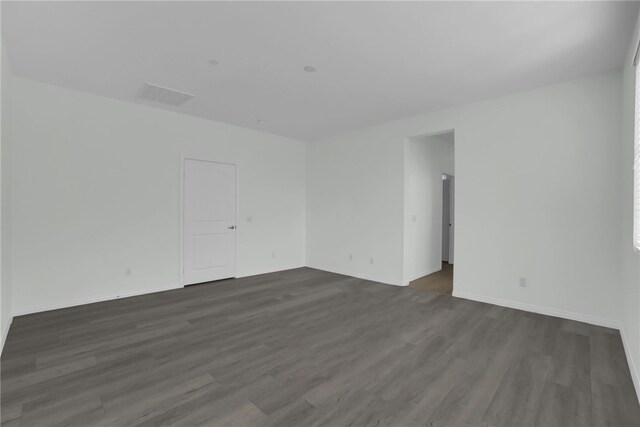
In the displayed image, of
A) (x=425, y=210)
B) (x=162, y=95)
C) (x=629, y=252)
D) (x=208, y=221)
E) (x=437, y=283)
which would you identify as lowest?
(x=437, y=283)

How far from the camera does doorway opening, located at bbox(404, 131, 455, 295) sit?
5059 mm

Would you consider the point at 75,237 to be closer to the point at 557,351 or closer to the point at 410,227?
the point at 410,227

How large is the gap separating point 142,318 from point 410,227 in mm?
4075

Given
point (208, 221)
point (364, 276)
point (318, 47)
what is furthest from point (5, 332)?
point (364, 276)

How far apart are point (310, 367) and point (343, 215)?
3744 millimetres

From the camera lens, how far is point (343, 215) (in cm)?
593

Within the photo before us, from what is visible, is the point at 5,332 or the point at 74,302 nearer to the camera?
the point at 5,332

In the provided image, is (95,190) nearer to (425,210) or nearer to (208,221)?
(208,221)

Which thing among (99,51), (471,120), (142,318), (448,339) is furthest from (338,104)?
(142,318)

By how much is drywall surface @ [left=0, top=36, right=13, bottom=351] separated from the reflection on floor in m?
5.00

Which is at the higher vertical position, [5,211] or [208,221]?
[5,211]

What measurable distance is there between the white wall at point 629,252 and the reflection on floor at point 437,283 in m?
2.03

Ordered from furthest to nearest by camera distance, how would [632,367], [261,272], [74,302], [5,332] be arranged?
[261,272] < [74,302] < [5,332] < [632,367]

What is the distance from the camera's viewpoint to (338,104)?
14.0 ft
